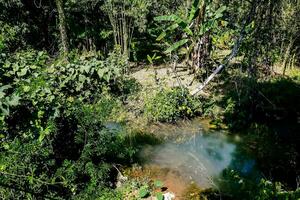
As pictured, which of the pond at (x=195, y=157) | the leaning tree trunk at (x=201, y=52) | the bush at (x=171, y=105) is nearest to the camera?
the pond at (x=195, y=157)

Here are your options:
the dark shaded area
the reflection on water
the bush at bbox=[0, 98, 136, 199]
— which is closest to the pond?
the reflection on water

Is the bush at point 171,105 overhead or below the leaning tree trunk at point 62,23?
below

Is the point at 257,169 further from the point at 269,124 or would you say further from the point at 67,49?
the point at 67,49

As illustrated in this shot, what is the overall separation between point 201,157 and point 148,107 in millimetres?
1660

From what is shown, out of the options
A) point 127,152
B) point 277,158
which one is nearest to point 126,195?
point 127,152

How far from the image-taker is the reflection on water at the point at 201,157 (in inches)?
243

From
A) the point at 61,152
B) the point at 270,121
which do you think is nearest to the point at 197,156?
the point at 270,121

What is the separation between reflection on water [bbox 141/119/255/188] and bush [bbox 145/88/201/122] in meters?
0.63

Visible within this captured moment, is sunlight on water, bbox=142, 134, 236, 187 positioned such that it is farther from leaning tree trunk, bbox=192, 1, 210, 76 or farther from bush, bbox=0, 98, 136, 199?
leaning tree trunk, bbox=192, 1, 210, 76

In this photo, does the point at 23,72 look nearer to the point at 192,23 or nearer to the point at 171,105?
the point at 171,105

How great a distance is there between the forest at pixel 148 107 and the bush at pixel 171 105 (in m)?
0.03

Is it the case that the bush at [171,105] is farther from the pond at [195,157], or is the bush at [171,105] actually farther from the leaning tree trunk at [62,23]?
the leaning tree trunk at [62,23]

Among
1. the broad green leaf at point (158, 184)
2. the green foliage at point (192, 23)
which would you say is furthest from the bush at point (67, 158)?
the green foliage at point (192, 23)

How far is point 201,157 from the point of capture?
263 inches
